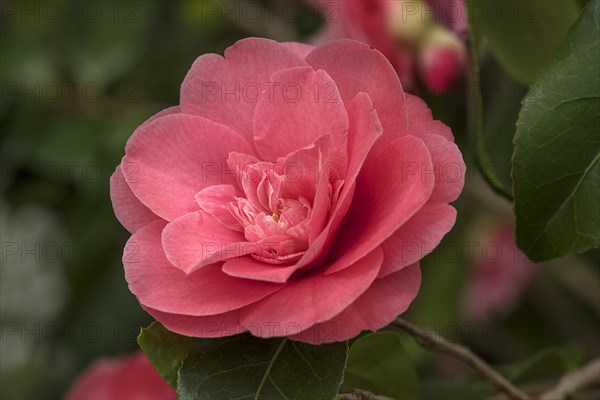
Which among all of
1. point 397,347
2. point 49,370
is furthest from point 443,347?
point 49,370

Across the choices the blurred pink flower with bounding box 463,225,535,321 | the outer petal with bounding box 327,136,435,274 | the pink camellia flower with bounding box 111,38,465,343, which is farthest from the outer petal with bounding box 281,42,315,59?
the blurred pink flower with bounding box 463,225,535,321

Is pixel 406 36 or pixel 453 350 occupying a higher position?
pixel 406 36

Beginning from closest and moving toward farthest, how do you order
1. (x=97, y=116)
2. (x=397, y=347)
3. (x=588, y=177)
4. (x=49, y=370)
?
(x=588, y=177) → (x=397, y=347) → (x=97, y=116) → (x=49, y=370)

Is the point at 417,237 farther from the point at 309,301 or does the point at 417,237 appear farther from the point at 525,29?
the point at 525,29

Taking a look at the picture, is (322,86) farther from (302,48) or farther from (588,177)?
(588,177)

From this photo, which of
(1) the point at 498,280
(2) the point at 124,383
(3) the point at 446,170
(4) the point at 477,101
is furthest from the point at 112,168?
(3) the point at 446,170

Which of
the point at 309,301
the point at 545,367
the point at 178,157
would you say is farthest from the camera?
the point at 545,367

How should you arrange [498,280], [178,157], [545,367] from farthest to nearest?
[498,280] → [545,367] → [178,157]
